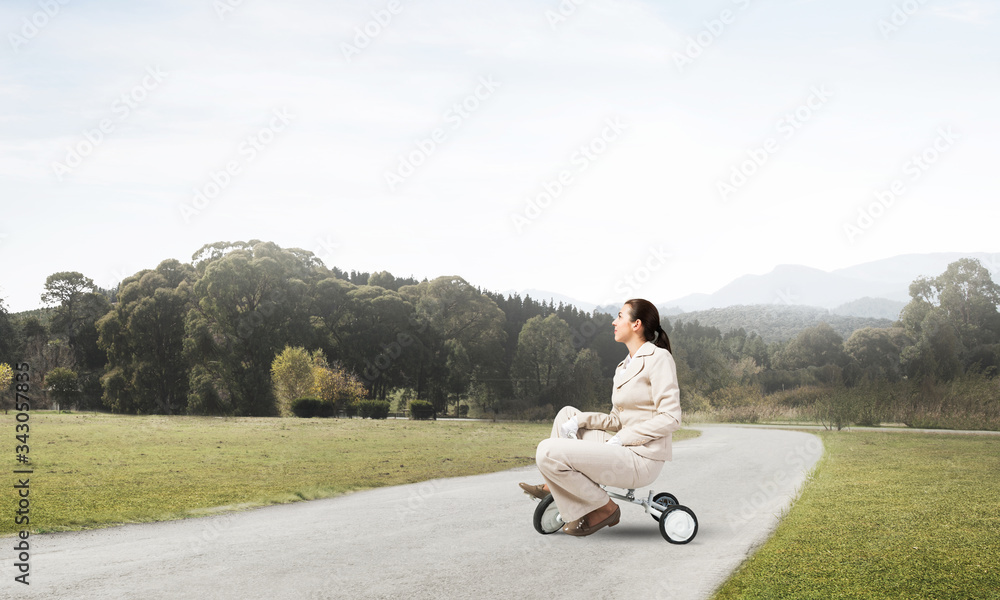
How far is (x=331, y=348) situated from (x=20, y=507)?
4895cm

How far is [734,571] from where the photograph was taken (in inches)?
211

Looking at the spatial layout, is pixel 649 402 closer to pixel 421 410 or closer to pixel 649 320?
pixel 649 320

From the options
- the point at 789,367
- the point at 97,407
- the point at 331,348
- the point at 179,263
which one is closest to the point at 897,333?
the point at 789,367

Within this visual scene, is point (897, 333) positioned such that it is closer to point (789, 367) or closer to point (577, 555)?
point (789, 367)

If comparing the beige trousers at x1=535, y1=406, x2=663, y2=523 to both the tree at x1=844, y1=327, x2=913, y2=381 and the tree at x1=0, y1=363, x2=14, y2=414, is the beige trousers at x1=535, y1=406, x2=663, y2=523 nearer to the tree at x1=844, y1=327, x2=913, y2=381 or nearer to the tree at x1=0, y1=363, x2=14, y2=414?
the tree at x1=0, y1=363, x2=14, y2=414

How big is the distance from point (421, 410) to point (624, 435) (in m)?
42.0

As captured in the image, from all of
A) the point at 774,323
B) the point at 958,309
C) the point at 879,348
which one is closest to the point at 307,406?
the point at 879,348

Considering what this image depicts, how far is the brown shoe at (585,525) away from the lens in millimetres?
5805

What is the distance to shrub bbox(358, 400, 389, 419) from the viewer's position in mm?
44719

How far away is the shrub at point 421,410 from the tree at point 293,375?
686 cm

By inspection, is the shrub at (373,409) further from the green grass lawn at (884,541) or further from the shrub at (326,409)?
the green grass lawn at (884,541)

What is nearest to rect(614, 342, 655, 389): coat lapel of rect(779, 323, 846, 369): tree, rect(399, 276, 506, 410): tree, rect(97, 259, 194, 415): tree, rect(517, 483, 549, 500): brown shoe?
rect(517, 483, 549, 500): brown shoe

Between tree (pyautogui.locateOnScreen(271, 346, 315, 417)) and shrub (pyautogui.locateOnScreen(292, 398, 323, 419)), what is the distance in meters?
0.90

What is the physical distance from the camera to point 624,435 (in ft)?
17.9
